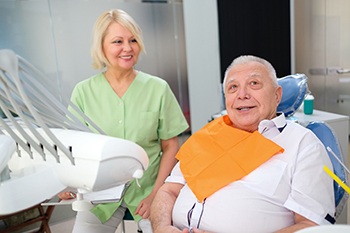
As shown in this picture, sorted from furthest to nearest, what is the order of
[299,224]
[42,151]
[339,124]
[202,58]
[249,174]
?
[202,58] → [339,124] → [249,174] → [299,224] → [42,151]

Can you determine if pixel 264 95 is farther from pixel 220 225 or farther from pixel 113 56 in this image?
pixel 113 56

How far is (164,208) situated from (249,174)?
0.35m

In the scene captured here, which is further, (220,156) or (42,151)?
(220,156)

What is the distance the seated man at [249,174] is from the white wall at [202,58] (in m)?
2.26

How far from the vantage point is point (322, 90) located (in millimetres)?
4125

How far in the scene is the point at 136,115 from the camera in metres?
1.60

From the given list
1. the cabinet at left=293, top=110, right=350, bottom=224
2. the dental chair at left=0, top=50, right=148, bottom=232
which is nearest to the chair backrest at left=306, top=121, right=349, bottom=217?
the cabinet at left=293, top=110, right=350, bottom=224

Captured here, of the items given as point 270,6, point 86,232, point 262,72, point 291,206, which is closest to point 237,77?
point 262,72

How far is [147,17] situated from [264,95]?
88.8 inches

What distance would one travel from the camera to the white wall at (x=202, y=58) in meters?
3.61

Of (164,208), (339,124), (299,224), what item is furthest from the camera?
(339,124)

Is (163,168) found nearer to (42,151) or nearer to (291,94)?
(291,94)

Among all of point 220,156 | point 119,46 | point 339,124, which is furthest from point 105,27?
point 339,124

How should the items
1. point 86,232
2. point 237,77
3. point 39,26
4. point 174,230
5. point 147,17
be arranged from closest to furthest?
point 174,230 < point 237,77 < point 86,232 < point 39,26 < point 147,17
